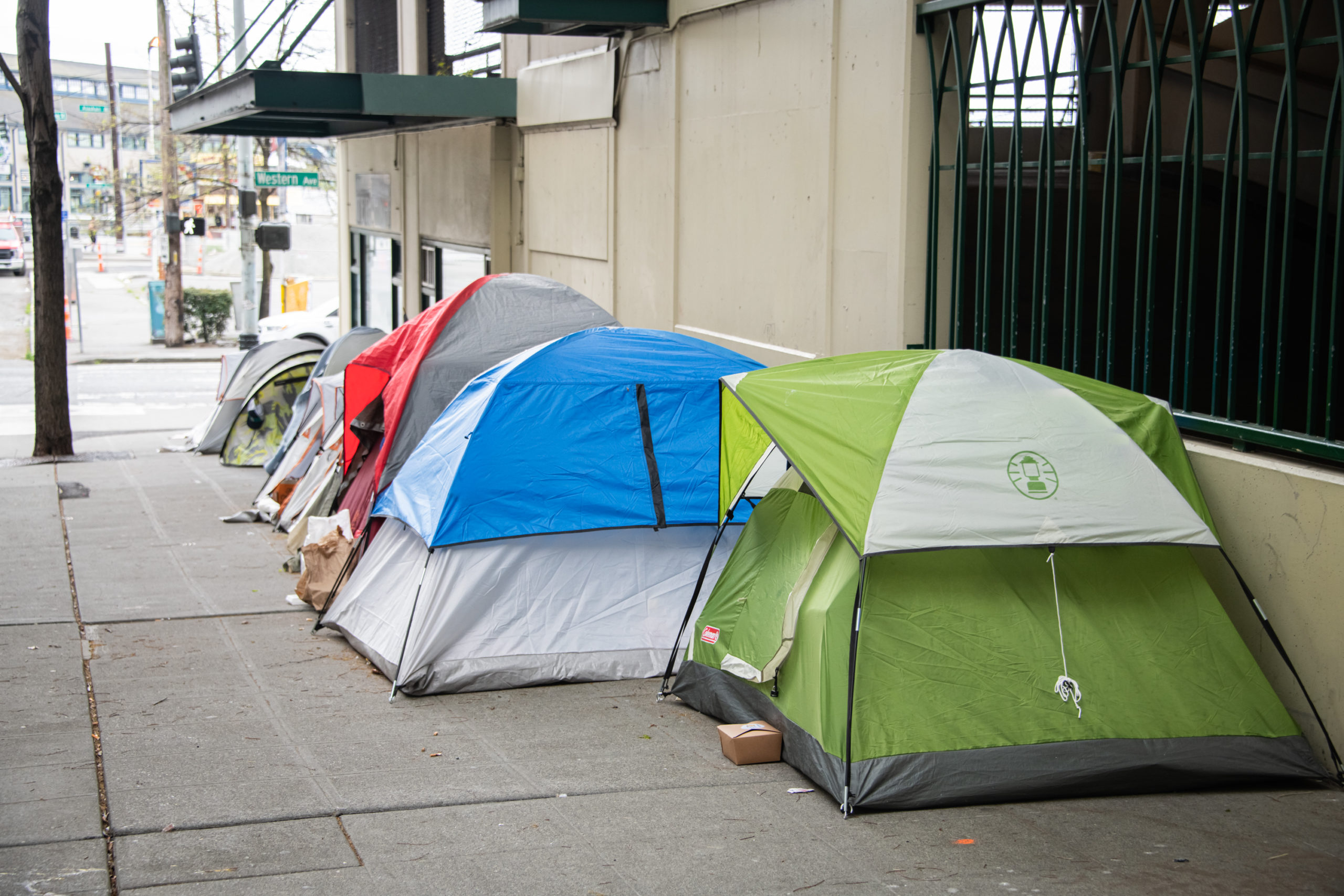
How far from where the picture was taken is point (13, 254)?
156ft

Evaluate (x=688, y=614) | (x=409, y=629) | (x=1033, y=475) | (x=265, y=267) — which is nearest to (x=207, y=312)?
(x=265, y=267)

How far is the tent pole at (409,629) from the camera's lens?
21.4 feet

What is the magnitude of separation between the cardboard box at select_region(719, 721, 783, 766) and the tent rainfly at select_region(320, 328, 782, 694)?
109 centimetres

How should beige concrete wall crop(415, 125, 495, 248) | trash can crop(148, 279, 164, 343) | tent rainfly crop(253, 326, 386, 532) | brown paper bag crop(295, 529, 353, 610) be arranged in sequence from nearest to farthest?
brown paper bag crop(295, 529, 353, 610), tent rainfly crop(253, 326, 386, 532), beige concrete wall crop(415, 125, 495, 248), trash can crop(148, 279, 164, 343)

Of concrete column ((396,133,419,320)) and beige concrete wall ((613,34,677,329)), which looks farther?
concrete column ((396,133,419,320))

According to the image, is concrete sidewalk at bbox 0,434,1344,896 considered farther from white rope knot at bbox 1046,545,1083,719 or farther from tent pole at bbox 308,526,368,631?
tent pole at bbox 308,526,368,631

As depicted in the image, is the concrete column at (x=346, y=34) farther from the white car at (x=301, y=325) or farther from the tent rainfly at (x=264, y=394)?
the tent rainfly at (x=264, y=394)

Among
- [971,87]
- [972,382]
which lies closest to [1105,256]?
[971,87]

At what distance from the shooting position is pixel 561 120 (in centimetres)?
1227

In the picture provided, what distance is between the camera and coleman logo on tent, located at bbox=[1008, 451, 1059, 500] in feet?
17.0

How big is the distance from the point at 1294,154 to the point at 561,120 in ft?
26.7

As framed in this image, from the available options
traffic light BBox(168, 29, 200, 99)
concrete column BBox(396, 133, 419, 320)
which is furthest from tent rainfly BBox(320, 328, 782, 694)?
traffic light BBox(168, 29, 200, 99)

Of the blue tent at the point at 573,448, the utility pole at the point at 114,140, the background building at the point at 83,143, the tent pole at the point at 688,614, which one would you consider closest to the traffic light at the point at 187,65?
the blue tent at the point at 573,448

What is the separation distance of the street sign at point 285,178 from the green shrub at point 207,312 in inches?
397
